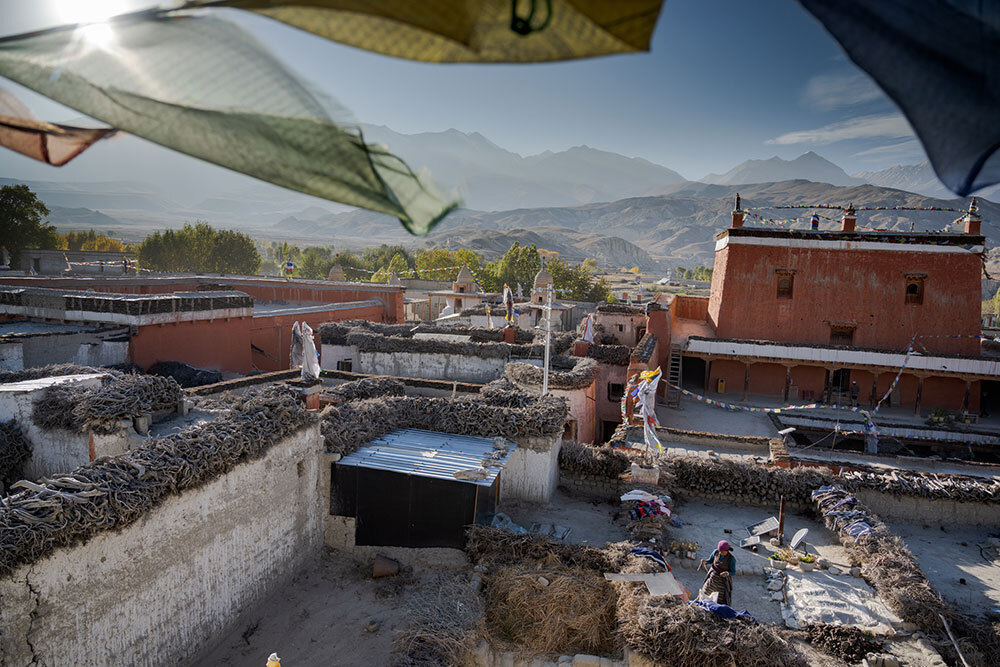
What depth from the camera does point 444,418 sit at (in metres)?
13.4

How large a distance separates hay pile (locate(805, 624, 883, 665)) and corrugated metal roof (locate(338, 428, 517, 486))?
5690 millimetres

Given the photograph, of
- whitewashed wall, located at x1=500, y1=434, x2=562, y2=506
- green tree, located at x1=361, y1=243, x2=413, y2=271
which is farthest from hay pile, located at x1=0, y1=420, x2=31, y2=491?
green tree, located at x1=361, y1=243, x2=413, y2=271

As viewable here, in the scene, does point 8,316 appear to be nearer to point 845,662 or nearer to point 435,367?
point 435,367

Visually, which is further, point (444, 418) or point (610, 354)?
point (610, 354)

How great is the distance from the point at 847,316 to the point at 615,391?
1348cm

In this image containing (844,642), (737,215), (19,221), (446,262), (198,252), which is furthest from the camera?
(446,262)

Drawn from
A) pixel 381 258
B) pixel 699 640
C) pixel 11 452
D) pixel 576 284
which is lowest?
pixel 699 640

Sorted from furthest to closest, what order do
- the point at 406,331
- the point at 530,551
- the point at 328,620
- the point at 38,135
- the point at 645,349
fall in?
the point at 406,331 → the point at 645,349 → the point at 530,551 → the point at 328,620 → the point at 38,135

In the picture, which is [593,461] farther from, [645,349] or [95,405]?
[645,349]

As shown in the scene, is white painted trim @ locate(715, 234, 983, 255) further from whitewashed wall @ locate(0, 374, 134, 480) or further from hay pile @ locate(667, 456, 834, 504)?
whitewashed wall @ locate(0, 374, 134, 480)

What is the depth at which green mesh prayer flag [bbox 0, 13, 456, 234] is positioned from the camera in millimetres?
1905

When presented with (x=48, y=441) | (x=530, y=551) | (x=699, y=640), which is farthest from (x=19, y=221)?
(x=699, y=640)

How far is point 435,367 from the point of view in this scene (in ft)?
69.1

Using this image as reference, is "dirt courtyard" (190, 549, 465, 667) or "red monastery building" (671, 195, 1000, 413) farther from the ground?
"red monastery building" (671, 195, 1000, 413)
